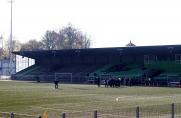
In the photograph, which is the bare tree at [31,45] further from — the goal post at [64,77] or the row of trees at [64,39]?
the goal post at [64,77]

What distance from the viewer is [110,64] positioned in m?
90.0

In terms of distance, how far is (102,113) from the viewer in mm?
19328

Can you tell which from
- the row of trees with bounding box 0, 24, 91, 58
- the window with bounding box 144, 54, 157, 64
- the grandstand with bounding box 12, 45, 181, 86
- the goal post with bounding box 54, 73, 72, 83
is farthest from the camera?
the row of trees with bounding box 0, 24, 91, 58

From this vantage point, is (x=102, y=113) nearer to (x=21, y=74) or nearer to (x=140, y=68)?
(x=140, y=68)

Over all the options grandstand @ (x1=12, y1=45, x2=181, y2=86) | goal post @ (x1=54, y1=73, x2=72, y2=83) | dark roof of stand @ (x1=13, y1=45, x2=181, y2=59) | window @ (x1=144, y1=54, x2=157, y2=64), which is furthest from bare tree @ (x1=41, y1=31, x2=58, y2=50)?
window @ (x1=144, y1=54, x2=157, y2=64)

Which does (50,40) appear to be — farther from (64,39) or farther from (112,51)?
(112,51)

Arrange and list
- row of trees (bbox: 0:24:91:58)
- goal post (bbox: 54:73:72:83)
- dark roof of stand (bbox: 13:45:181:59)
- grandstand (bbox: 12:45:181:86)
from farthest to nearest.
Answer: row of trees (bbox: 0:24:91:58) < goal post (bbox: 54:73:72:83) < dark roof of stand (bbox: 13:45:181:59) < grandstand (bbox: 12:45:181:86)

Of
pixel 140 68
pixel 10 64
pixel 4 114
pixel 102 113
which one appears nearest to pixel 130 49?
pixel 140 68

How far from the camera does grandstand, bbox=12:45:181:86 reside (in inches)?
3073

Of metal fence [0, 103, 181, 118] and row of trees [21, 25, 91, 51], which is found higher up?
row of trees [21, 25, 91, 51]

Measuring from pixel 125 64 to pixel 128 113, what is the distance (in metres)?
67.2

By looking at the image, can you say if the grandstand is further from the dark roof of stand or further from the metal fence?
the metal fence

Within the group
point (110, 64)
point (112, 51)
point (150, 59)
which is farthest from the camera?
point (110, 64)

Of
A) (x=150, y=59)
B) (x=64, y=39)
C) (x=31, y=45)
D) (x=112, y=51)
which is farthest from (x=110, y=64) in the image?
(x=31, y=45)
